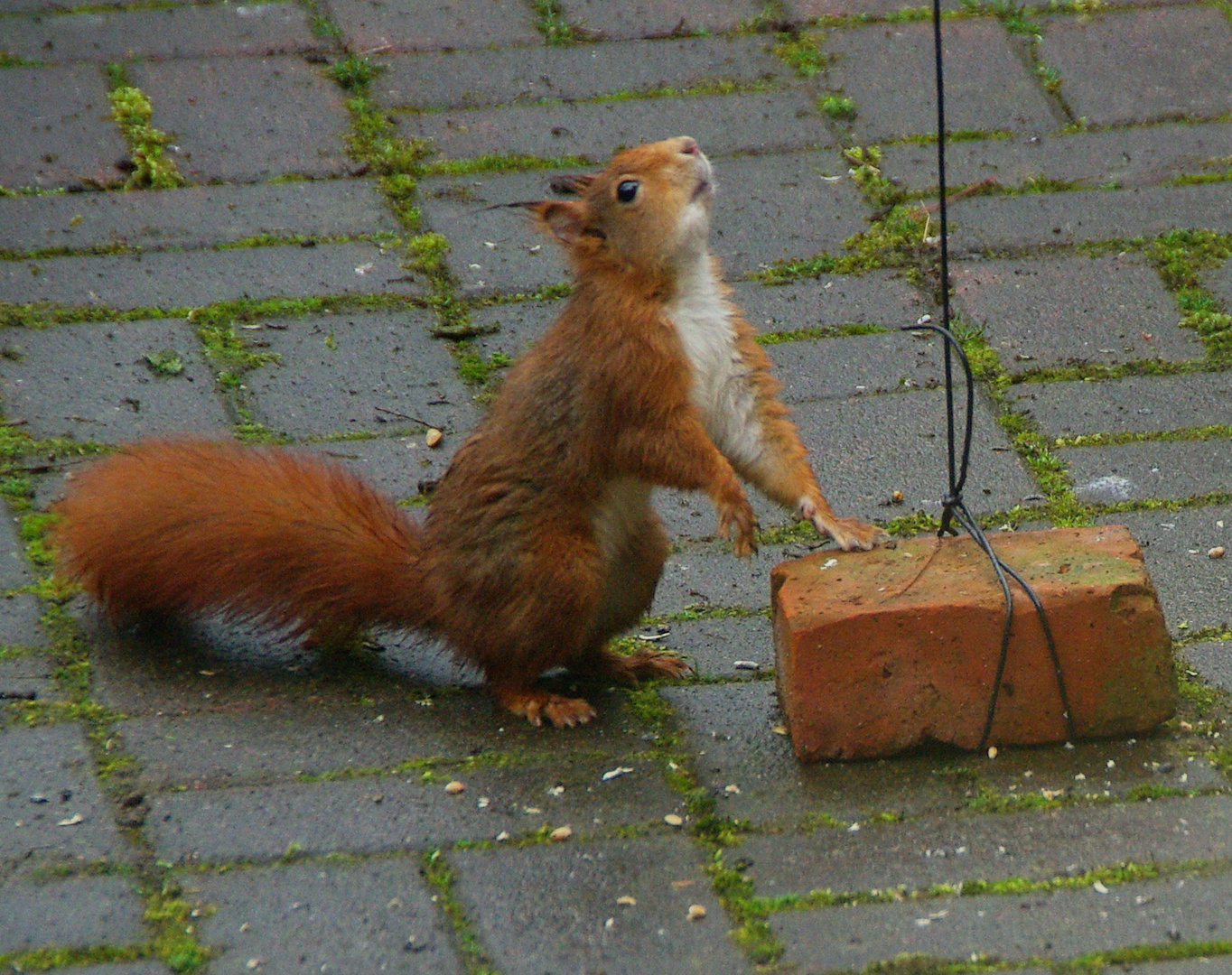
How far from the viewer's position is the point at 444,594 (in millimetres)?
3221

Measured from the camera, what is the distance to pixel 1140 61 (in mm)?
5781

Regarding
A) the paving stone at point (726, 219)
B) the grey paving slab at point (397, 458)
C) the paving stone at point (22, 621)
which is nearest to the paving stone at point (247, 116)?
the paving stone at point (726, 219)

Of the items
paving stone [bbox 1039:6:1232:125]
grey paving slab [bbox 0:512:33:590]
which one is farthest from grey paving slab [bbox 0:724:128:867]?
paving stone [bbox 1039:6:1232:125]

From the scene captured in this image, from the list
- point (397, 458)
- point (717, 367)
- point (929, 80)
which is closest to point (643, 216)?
point (717, 367)

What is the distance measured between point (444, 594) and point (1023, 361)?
1.91m

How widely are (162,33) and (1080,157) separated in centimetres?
301

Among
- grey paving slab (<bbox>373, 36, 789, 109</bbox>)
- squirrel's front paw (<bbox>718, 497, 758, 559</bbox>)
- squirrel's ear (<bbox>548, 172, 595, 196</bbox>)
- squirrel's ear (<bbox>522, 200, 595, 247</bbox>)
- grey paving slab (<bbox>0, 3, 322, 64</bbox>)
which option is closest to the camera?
squirrel's front paw (<bbox>718, 497, 758, 559</bbox>)

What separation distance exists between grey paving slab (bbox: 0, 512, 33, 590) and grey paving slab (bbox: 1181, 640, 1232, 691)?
7.60 ft

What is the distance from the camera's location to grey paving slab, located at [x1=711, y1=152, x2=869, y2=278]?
4.94m

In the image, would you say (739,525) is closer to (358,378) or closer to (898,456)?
(898,456)

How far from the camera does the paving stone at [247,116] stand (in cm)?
527

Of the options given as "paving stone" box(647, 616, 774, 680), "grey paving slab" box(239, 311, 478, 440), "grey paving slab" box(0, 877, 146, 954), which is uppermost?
"grey paving slab" box(239, 311, 478, 440)

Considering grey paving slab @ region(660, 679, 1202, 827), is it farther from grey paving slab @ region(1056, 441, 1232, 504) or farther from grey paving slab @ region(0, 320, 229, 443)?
grey paving slab @ region(0, 320, 229, 443)

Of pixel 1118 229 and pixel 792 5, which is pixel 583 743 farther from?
pixel 792 5
